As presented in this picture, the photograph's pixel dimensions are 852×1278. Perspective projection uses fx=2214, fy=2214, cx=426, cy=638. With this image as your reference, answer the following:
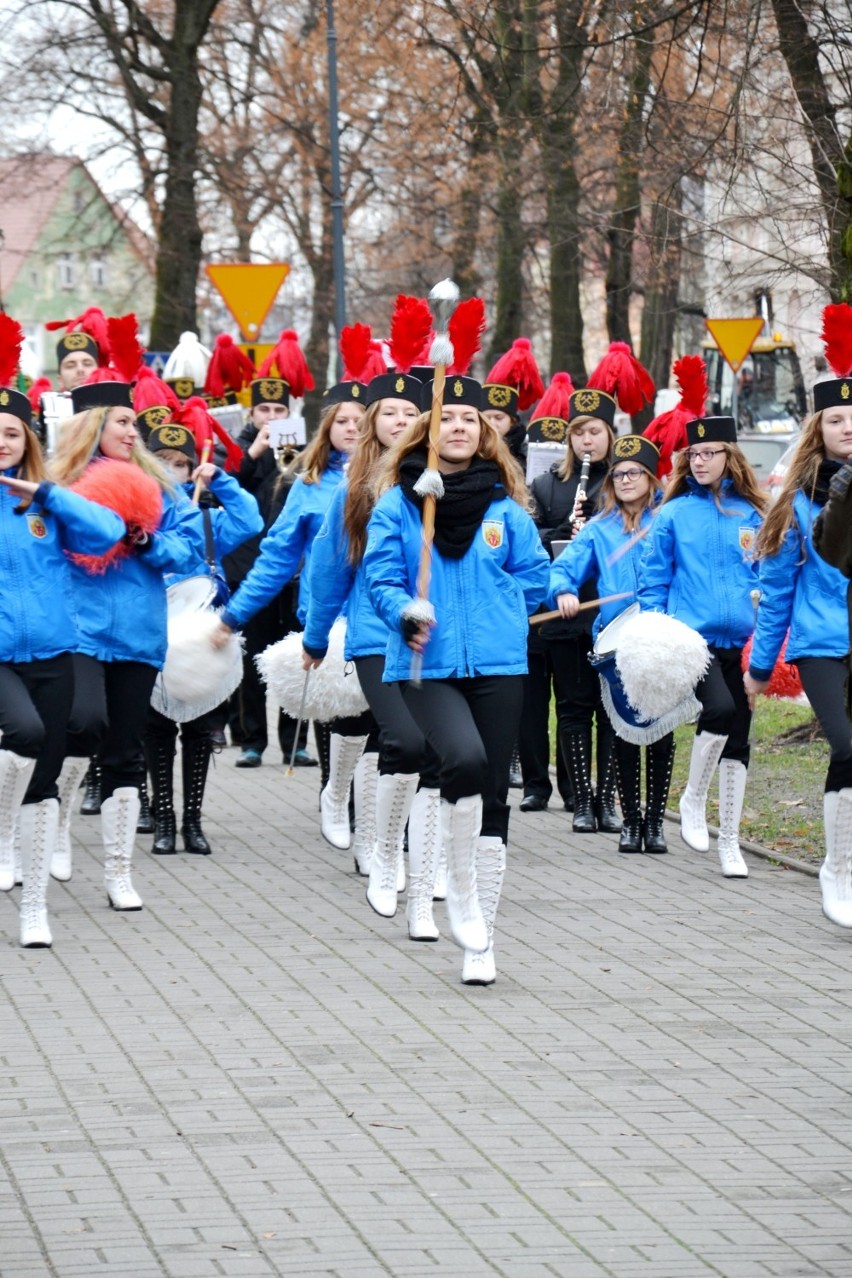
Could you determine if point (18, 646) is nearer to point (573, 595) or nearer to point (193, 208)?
point (573, 595)

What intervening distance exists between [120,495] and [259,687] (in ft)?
17.6

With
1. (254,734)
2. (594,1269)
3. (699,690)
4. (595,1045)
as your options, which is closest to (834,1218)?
(594,1269)

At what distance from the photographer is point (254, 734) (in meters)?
14.0

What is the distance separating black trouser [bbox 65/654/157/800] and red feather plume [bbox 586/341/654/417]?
3669 millimetres

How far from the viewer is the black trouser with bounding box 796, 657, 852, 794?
835cm

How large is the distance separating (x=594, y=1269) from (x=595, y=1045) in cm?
201

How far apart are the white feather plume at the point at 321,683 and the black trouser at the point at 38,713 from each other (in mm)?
1758

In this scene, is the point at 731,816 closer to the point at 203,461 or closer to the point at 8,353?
the point at 203,461

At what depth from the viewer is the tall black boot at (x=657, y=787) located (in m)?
10.4

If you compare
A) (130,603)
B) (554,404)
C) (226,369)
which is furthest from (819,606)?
(226,369)

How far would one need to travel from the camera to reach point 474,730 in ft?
24.1

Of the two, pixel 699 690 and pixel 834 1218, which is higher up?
pixel 699 690

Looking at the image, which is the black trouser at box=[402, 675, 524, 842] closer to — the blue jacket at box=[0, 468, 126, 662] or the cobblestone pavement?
the cobblestone pavement

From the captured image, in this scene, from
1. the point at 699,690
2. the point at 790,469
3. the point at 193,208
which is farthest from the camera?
Answer: the point at 193,208
